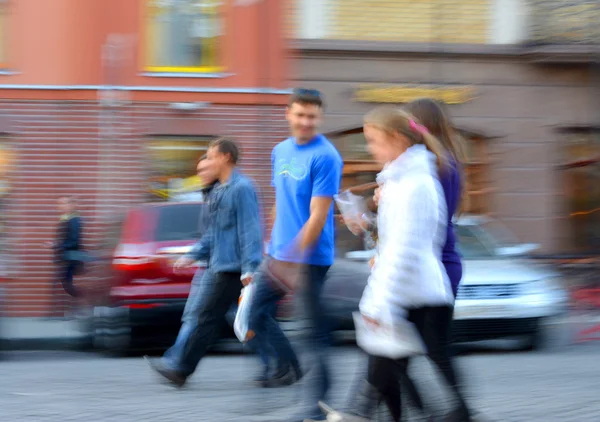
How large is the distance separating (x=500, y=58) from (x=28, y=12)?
23.4 feet

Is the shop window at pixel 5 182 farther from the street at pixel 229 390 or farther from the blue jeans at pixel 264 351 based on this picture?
the blue jeans at pixel 264 351

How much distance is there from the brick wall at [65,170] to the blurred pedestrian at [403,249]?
1157cm

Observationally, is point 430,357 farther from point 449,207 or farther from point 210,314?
point 210,314

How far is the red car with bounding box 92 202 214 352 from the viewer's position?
1041cm

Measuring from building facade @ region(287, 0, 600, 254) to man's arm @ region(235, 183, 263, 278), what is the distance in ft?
34.3

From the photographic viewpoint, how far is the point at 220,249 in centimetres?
720

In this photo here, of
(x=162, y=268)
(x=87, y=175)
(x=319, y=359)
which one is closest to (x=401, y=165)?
(x=319, y=359)

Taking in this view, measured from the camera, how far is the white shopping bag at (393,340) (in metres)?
4.83

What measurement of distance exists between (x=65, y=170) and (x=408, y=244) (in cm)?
1279

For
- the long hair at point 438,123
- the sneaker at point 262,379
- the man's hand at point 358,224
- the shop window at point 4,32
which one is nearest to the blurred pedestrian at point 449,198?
the long hair at point 438,123

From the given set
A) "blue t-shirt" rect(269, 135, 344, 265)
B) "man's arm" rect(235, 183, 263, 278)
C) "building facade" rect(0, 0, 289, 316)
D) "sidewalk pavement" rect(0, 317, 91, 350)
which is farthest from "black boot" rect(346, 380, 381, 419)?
"building facade" rect(0, 0, 289, 316)

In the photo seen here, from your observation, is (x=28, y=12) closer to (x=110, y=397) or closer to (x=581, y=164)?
(x=581, y=164)

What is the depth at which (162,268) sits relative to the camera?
10.4 m

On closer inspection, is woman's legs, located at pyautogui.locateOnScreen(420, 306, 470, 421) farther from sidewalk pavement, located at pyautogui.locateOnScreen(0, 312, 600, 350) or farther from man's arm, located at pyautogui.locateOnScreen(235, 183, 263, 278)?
sidewalk pavement, located at pyautogui.locateOnScreen(0, 312, 600, 350)
